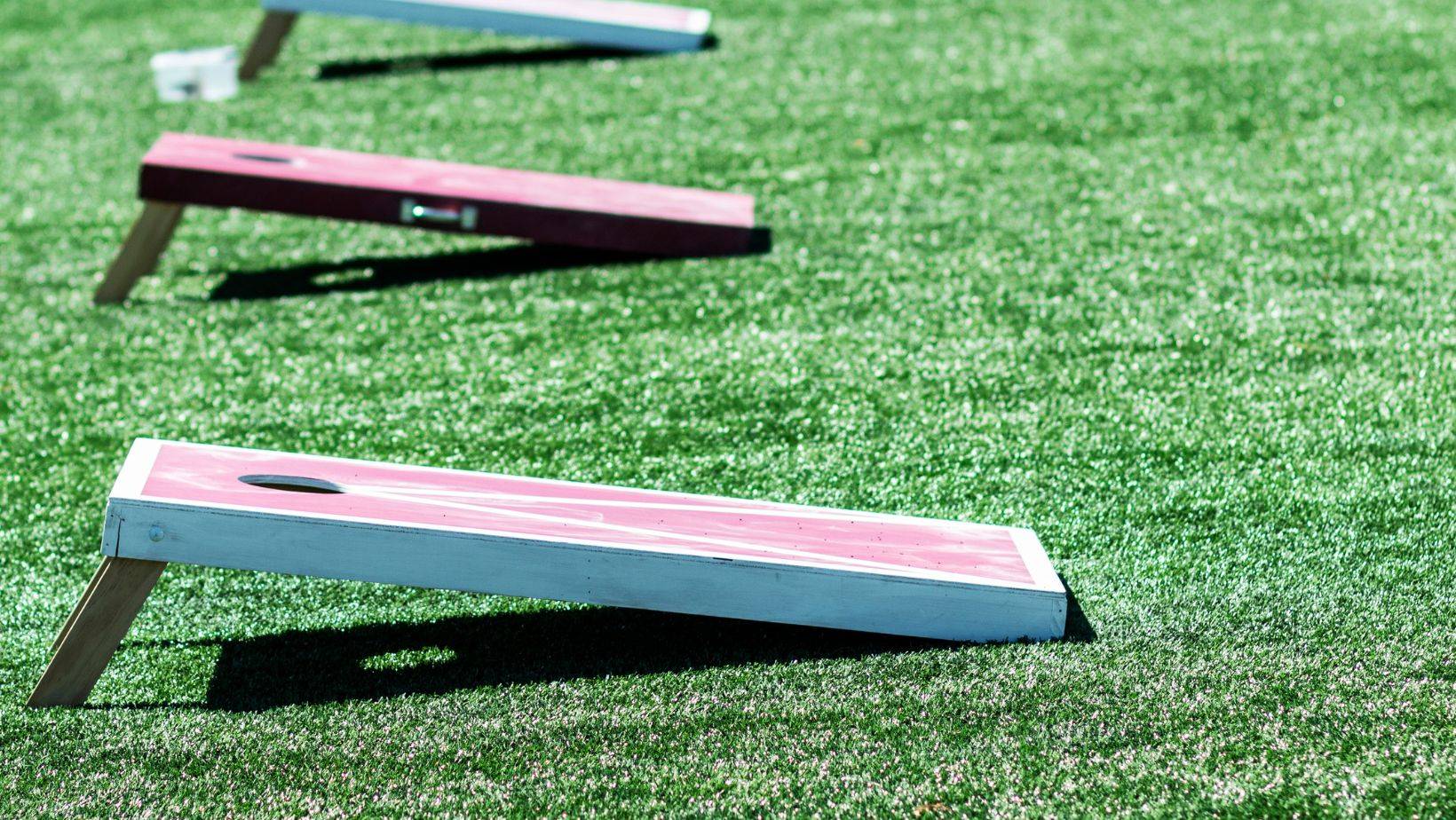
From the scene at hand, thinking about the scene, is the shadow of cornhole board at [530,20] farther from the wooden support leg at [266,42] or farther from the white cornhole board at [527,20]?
the wooden support leg at [266,42]

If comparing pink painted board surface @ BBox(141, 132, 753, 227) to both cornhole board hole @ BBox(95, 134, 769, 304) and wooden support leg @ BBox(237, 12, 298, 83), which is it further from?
wooden support leg @ BBox(237, 12, 298, 83)

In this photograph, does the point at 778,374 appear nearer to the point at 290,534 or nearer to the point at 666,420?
the point at 666,420

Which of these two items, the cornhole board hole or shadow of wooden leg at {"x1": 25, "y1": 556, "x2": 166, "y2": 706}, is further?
the cornhole board hole

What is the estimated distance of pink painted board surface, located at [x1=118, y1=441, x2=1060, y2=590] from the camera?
3678 mm

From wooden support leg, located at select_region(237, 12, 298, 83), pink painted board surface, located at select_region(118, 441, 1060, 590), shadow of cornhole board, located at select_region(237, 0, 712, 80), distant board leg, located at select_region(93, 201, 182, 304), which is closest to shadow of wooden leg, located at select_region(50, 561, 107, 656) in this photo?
pink painted board surface, located at select_region(118, 441, 1060, 590)

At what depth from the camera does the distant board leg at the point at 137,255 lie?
6.59 meters

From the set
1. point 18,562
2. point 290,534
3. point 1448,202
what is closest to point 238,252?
point 18,562

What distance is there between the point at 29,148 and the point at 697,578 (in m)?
6.69

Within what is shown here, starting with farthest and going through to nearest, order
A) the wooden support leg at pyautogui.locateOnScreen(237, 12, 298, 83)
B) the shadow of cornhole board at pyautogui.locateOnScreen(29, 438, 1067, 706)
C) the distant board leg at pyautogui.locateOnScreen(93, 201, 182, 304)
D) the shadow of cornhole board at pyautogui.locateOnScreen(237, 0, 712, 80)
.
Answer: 1. the wooden support leg at pyautogui.locateOnScreen(237, 12, 298, 83)
2. the shadow of cornhole board at pyautogui.locateOnScreen(237, 0, 712, 80)
3. the distant board leg at pyautogui.locateOnScreen(93, 201, 182, 304)
4. the shadow of cornhole board at pyautogui.locateOnScreen(29, 438, 1067, 706)

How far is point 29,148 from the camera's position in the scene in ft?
28.5

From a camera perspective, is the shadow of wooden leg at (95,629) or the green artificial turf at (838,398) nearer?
the green artificial turf at (838,398)

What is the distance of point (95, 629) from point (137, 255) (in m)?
3.36

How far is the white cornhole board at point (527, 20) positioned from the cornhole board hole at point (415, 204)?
2917mm

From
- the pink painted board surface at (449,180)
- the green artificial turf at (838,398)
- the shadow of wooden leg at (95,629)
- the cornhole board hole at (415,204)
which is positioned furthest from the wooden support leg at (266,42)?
the shadow of wooden leg at (95,629)
